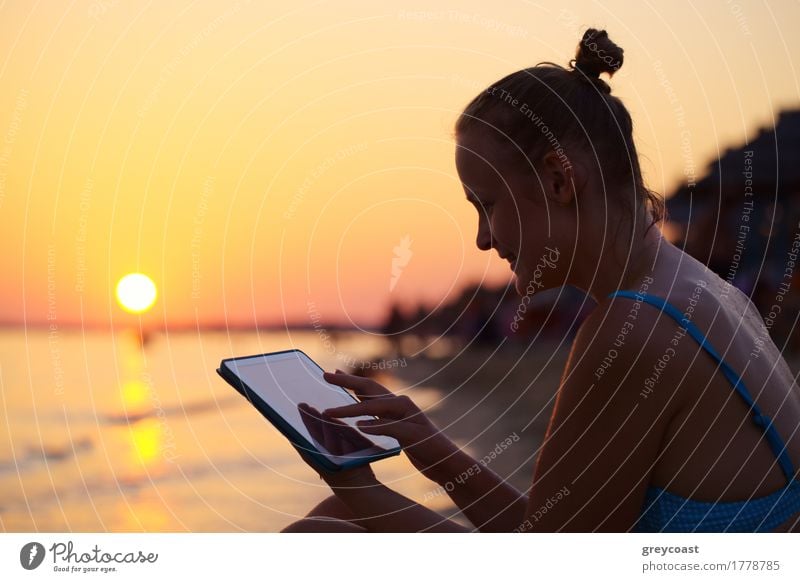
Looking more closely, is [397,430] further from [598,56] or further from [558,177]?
[598,56]

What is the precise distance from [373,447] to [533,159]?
61cm

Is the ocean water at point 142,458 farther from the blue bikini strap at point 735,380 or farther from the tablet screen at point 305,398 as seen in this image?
the blue bikini strap at point 735,380

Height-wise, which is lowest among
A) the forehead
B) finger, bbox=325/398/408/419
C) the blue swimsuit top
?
the blue swimsuit top

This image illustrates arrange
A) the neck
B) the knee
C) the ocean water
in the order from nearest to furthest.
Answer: the neck → the knee → the ocean water

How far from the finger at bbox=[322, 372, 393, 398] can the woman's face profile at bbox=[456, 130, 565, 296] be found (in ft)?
1.04

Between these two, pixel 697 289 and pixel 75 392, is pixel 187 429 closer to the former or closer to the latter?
pixel 75 392

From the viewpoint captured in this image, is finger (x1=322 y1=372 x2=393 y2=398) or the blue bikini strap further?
finger (x1=322 y1=372 x2=393 y2=398)

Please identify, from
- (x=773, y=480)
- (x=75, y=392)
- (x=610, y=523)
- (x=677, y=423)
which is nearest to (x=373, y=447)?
(x=610, y=523)

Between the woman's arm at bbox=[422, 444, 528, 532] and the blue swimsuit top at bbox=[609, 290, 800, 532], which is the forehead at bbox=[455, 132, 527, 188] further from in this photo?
the woman's arm at bbox=[422, 444, 528, 532]

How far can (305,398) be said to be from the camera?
1932 mm

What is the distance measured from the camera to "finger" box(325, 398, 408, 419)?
5.73 ft

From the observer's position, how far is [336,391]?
2.06m

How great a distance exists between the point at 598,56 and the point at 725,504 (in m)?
0.83

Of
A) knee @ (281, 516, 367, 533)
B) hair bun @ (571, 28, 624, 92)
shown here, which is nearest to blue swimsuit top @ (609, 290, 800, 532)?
hair bun @ (571, 28, 624, 92)
